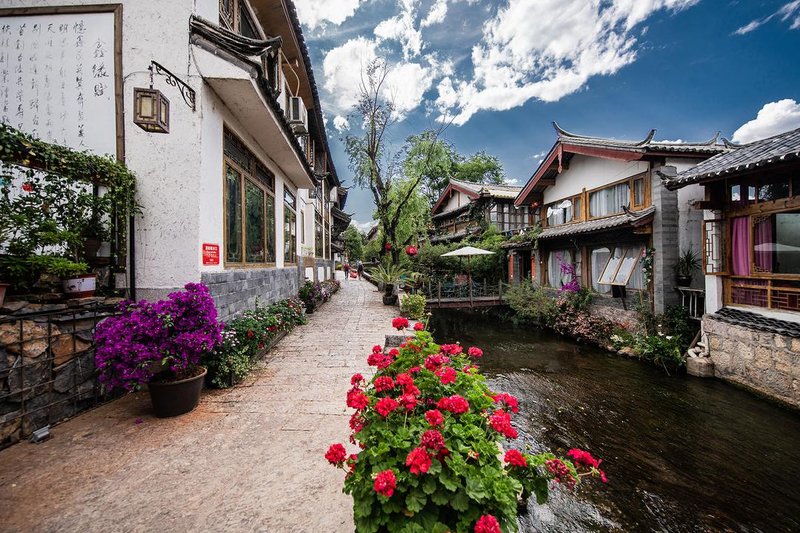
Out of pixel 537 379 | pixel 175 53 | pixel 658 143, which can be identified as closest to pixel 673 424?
pixel 537 379

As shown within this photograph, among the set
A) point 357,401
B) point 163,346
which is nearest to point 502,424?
point 357,401

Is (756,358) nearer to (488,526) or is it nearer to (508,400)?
(508,400)

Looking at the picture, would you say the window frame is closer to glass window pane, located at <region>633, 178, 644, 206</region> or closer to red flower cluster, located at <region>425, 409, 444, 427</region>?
red flower cluster, located at <region>425, 409, 444, 427</region>

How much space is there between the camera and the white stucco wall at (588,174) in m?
10.2

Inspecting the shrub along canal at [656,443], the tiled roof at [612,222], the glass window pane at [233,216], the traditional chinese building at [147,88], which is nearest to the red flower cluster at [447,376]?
the shrub along canal at [656,443]

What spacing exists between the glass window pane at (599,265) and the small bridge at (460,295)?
13.3 feet

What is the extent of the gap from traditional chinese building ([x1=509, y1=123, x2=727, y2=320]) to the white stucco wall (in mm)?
33

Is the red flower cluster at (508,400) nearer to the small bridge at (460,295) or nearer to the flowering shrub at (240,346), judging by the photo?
the flowering shrub at (240,346)

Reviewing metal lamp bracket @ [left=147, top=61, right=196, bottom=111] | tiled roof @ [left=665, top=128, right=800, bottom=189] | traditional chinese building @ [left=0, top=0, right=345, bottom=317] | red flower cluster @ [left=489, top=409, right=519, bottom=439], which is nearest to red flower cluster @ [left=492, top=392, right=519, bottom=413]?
red flower cluster @ [left=489, top=409, right=519, bottom=439]

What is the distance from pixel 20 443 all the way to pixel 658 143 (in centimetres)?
1387

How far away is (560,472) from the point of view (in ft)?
5.59

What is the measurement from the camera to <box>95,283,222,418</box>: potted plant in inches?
119

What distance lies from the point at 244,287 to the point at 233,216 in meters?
1.32

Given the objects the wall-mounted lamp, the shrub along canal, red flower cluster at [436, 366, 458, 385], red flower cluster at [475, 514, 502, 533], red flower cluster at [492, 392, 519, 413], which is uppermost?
the wall-mounted lamp
